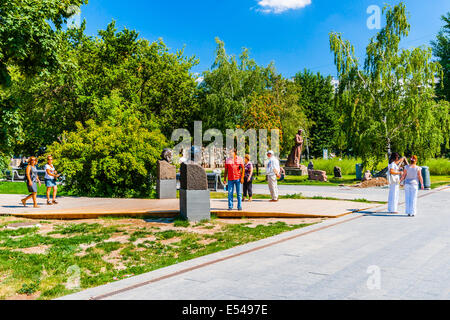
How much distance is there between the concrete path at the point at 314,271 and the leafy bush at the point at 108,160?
881 cm

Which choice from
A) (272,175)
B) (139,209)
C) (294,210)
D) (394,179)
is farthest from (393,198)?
(139,209)

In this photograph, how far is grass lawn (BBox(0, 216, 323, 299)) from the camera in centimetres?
509

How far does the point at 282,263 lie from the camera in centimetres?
579

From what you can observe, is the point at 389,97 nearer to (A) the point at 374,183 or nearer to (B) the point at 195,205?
(A) the point at 374,183

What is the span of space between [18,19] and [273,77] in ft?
107

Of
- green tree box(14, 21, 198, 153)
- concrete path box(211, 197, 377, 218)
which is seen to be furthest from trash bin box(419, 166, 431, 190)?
green tree box(14, 21, 198, 153)

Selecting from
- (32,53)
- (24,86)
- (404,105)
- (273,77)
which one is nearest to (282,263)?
(32,53)

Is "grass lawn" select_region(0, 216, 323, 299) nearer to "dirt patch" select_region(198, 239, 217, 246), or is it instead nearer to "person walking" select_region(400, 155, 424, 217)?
"dirt patch" select_region(198, 239, 217, 246)

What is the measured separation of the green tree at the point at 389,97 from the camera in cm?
2288

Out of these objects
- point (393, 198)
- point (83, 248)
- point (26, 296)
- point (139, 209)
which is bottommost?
point (26, 296)

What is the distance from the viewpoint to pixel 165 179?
1455cm

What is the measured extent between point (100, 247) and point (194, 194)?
3325 mm

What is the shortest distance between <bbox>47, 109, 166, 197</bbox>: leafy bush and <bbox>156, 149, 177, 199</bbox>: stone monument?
76 centimetres

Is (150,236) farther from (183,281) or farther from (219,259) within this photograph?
(183,281)
